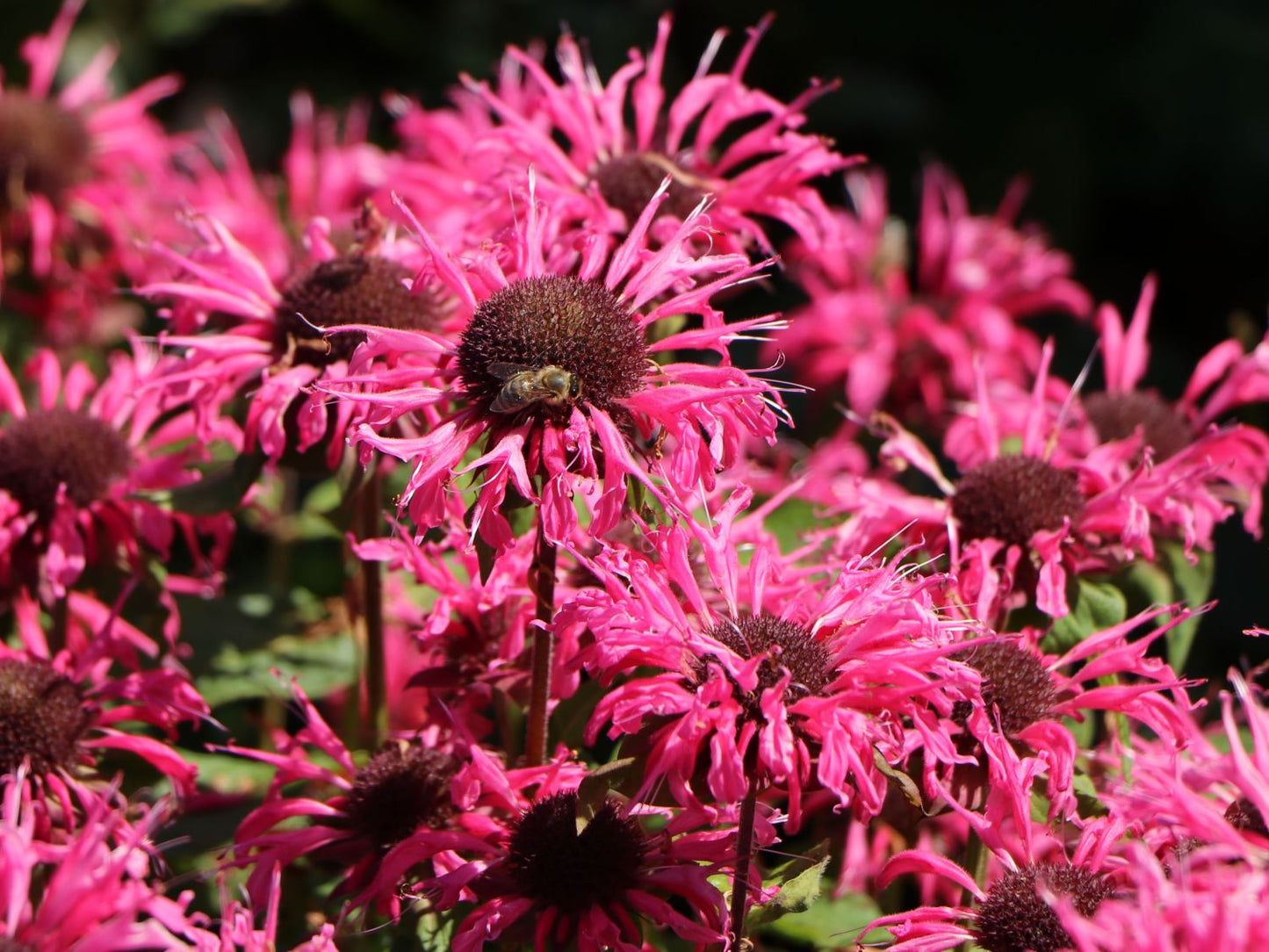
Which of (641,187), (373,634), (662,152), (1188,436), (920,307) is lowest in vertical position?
(373,634)

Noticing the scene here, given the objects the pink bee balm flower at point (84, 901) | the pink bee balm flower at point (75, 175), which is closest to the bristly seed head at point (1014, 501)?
the pink bee balm flower at point (84, 901)

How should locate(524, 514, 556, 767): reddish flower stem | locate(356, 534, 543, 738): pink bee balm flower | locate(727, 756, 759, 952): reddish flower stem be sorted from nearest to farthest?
1. locate(727, 756, 759, 952): reddish flower stem
2. locate(524, 514, 556, 767): reddish flower stem
3. locate(356, 534, 543, 738): pink bee balm flower

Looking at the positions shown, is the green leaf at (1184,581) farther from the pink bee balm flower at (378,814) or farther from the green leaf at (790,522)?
the pink bee balm flower at (378,814)

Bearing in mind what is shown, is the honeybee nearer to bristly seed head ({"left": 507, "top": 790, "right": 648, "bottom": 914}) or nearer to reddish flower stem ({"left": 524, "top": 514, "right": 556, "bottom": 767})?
reddish flower stem ({"left": 524, "top": 514, "right": 556, "bottom": 767})

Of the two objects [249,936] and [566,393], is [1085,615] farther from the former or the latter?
[249,936]

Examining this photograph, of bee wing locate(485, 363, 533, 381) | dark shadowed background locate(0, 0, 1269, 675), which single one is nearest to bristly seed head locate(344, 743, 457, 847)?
bee wing locate(485, 363, 533, 381)

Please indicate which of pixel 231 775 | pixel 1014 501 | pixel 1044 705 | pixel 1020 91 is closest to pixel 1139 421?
pixel 1014 501
